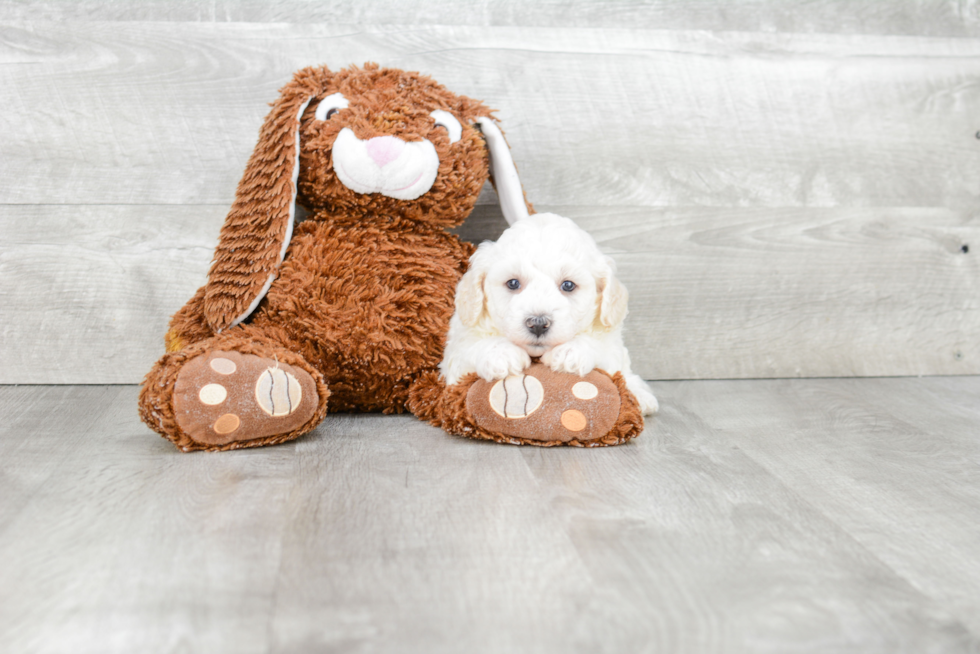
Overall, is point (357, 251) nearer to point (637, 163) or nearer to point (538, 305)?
point (538, 305)

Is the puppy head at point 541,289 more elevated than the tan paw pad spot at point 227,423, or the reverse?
the puppy head at point 541,289

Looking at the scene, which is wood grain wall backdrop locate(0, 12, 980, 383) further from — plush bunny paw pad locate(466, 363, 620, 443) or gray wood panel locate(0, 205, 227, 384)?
plush bunny paw pad locate(466, 363, 620, 443)

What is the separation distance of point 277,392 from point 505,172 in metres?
→ 0.51

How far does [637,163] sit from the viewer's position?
5.06 ft

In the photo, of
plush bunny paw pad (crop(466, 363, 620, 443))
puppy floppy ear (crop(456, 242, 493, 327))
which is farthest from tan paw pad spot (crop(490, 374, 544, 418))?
puppy floppy ear (crop(456, 242, 493, 327))

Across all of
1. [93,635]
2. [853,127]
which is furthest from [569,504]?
[853,127]

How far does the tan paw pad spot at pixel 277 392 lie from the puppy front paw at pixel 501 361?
0.79 feet

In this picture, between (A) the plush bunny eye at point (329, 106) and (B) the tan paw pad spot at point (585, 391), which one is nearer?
(B) the tan paw pad spot at point (585, 391)

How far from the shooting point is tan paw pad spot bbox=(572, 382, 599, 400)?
3.56ft

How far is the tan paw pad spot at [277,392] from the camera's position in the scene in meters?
1.05

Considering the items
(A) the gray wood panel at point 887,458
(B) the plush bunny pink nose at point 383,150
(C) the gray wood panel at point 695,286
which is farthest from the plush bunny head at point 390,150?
(A) the gray wood panel at point 887,458

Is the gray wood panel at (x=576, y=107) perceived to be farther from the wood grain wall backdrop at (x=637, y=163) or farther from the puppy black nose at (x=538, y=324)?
the puppy black nose at (x=538, y=324)

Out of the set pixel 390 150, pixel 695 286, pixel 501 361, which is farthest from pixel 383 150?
pixel 695 286

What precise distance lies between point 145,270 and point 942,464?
1.27m
